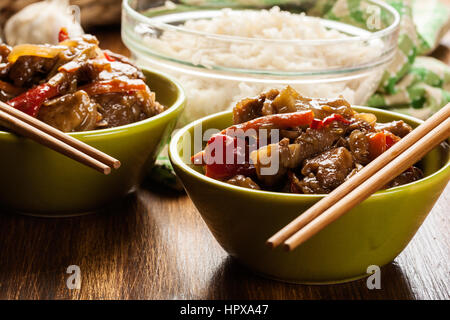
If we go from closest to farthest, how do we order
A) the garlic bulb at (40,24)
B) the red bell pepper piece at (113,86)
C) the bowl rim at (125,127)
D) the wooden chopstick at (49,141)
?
the wooden chopstick at (49,141)
the bowl rim at (125,127)
the red bell pepper piece at (113,86)
the garlic bulb at (40,24)

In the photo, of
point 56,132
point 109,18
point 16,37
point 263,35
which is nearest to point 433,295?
point 56,132

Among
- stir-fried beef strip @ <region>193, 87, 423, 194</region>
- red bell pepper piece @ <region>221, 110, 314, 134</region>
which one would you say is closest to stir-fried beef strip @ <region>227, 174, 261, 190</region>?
stir-fried beef strip @ <region>193, 87, 423, 194</region>

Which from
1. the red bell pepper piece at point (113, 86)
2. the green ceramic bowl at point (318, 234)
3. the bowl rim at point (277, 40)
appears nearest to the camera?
the green ceramic bowl at point (318, 234)

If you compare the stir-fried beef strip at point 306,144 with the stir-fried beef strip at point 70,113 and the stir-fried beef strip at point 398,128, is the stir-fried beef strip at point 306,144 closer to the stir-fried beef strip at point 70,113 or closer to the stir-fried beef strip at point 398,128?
the stir-fried beef strip at point 398,128

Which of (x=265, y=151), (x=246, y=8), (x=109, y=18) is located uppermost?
(x=265, y=151)

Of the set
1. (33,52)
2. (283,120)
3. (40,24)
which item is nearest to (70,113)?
(33,52)

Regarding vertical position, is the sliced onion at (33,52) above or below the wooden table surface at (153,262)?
above

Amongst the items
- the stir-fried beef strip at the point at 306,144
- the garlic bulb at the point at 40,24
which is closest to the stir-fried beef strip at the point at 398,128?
the stir-fried beef strip at the point at 306,144

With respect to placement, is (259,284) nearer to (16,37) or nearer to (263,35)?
(263,35)
